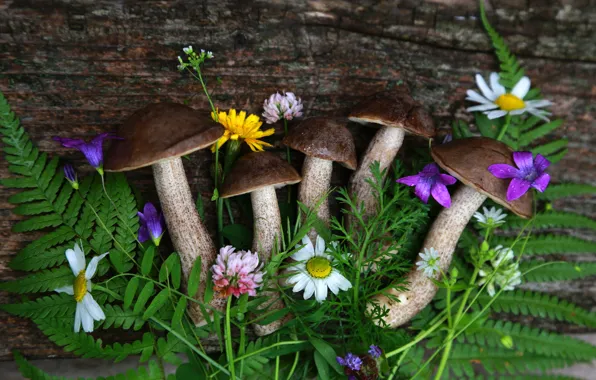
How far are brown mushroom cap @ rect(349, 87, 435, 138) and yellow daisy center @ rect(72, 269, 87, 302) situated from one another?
3.69 feet

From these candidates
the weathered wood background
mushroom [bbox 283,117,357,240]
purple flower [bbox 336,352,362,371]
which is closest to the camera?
purple flower [bbox 336,352,362,371]

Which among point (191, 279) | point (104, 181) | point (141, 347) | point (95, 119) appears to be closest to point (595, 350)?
point (191, 279)

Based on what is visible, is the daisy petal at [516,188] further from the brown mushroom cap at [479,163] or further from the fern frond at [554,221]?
the fern frond at [554,221]

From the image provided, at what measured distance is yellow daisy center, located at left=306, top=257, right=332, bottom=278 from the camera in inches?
62.1

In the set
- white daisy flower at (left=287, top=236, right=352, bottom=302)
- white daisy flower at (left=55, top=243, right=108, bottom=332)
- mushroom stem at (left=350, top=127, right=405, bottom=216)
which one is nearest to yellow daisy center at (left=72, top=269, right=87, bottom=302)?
white daisy flower at (left=55, top=243, right=108, bottom=332)

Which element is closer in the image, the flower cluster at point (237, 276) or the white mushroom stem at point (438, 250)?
the flower cluster at point (237, 276)

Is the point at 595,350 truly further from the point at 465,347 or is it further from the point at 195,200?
the point at 195,200

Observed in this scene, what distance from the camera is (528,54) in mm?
1916

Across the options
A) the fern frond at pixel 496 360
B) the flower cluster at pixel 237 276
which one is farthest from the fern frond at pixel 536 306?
the flower cluster at pixel 237 276

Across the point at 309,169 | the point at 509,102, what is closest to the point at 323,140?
the point at 309,169

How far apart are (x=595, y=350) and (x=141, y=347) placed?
186 cm

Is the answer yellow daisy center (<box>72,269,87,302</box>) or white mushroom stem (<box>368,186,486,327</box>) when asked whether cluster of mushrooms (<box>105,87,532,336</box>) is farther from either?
yellow daisy center (<box>72,269,87,302</box>)

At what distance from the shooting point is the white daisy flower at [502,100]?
1.84m

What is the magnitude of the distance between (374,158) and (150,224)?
90cm
